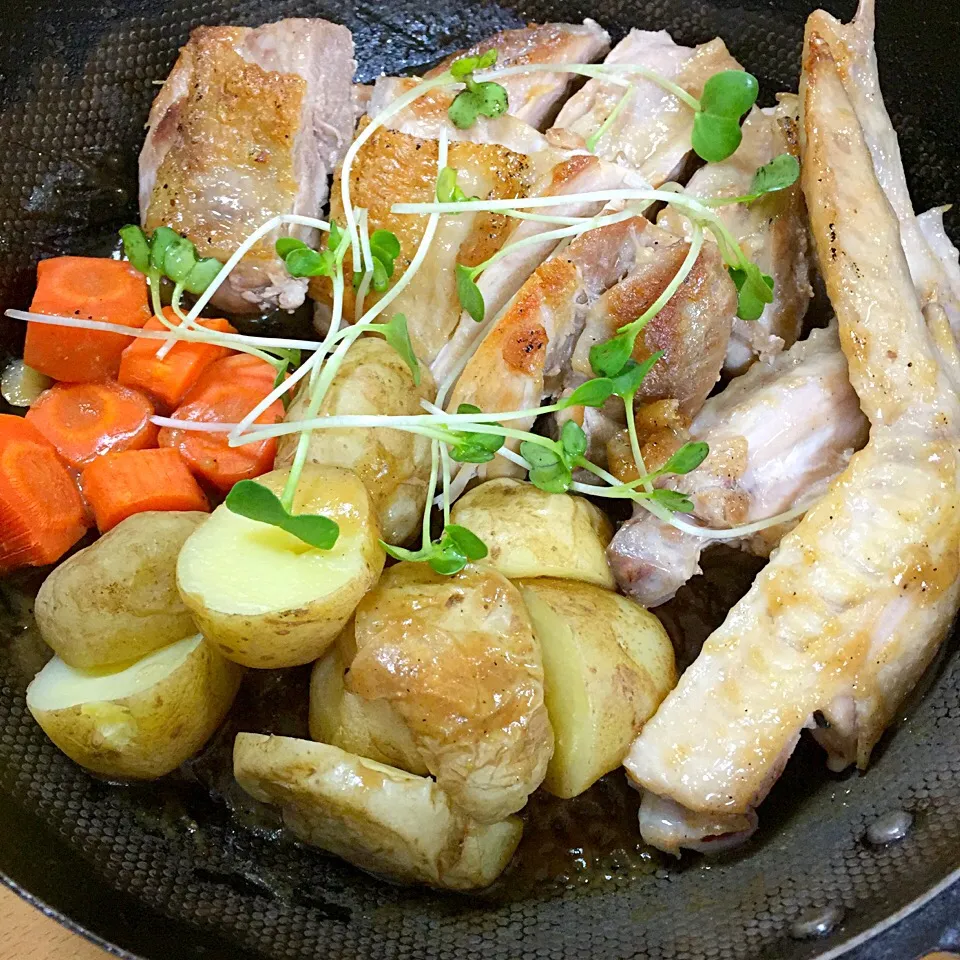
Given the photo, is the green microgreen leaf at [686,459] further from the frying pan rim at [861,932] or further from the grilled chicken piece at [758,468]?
the frying pan rim at [861,932]

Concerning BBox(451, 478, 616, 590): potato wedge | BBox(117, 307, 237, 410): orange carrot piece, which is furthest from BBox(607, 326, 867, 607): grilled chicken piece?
BBox(117, 307, 237, 410): orange carrot piece

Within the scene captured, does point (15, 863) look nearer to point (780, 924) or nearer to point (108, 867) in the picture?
point (108, 867)

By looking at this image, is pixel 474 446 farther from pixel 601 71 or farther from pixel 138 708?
pixel 601 71

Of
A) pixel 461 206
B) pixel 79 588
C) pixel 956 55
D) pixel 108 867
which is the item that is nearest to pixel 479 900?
pixel 108 867

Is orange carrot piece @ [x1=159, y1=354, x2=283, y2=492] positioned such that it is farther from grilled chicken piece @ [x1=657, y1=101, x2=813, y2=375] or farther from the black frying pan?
grilled chicken piece @ [x1=657, y1=101, x2=813, y2=375]

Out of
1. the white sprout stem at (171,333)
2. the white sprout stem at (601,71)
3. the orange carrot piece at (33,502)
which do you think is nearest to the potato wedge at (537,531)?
the white sprout stem at (171,333)
